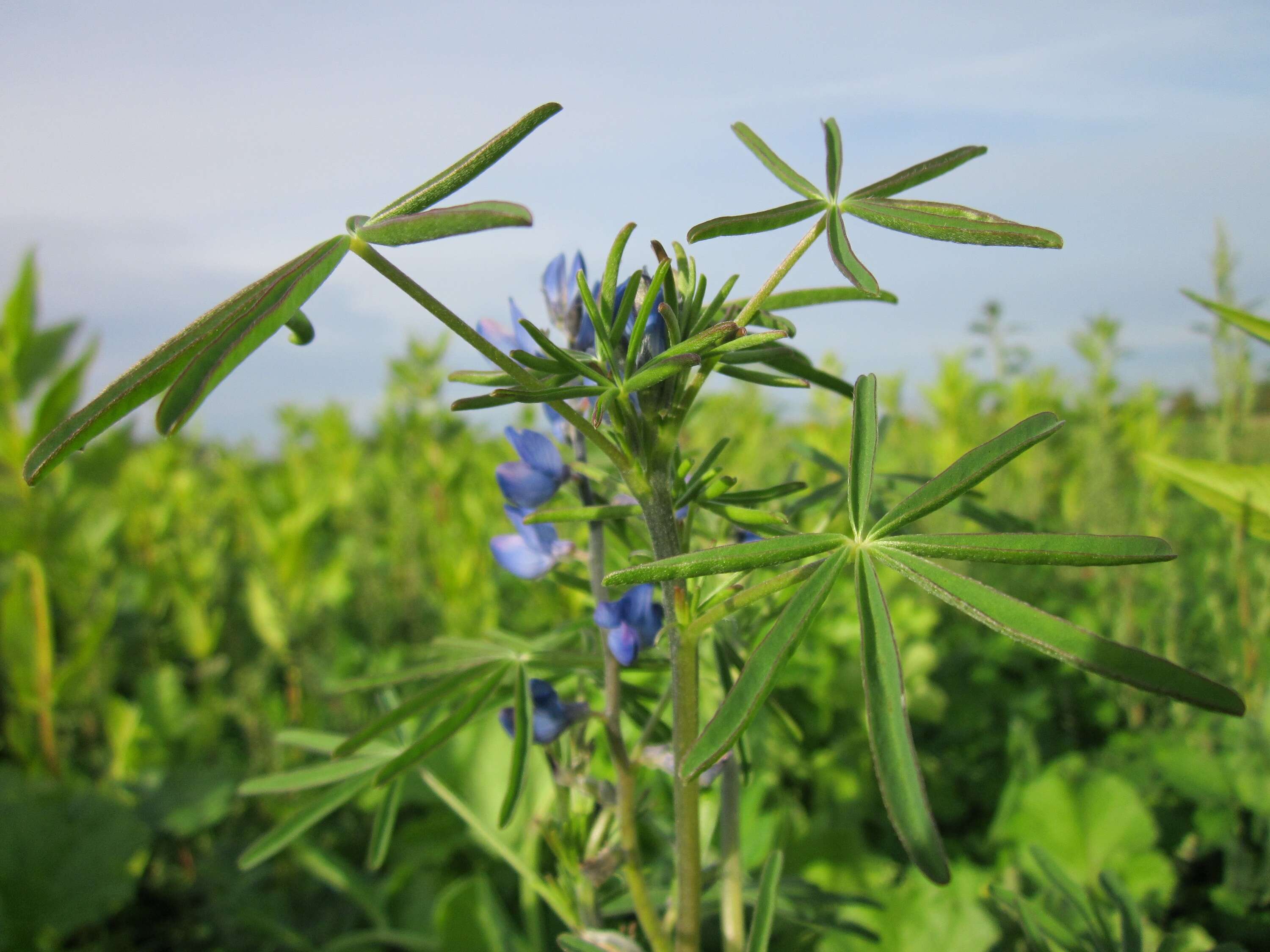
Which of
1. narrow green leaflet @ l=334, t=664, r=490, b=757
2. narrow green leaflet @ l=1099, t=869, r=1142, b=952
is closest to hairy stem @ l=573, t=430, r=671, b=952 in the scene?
narrow green leaflet @ l=334, t=664, r=490, b=757

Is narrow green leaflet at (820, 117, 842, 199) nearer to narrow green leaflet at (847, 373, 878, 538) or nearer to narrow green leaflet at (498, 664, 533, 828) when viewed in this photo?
narrow green leaflet at (847, 373, 878, 538)

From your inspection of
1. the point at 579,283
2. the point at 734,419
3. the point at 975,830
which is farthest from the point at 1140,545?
the point at 734,419

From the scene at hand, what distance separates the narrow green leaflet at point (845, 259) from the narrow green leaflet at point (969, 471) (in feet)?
0.34

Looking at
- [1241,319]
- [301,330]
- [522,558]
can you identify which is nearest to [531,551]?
[522,558]

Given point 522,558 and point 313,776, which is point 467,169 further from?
point 313,776

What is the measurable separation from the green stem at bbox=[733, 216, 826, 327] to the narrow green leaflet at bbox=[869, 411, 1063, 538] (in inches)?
5.4

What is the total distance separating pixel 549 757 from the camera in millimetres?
646

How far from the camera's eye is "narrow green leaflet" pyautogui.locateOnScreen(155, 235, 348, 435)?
0.38 metres

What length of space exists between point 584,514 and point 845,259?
0.72 ft

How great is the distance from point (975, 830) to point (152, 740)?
1754mm

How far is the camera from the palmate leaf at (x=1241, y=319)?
1.86 feet

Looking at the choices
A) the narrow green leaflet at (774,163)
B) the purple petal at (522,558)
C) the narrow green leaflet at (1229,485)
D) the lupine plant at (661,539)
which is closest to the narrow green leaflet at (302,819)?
the lupine plant at (661,539)

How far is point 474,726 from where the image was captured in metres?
1.21

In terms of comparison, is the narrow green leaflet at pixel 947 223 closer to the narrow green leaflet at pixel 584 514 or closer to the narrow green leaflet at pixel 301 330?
the narrow green leaflet at pixel 584 514
